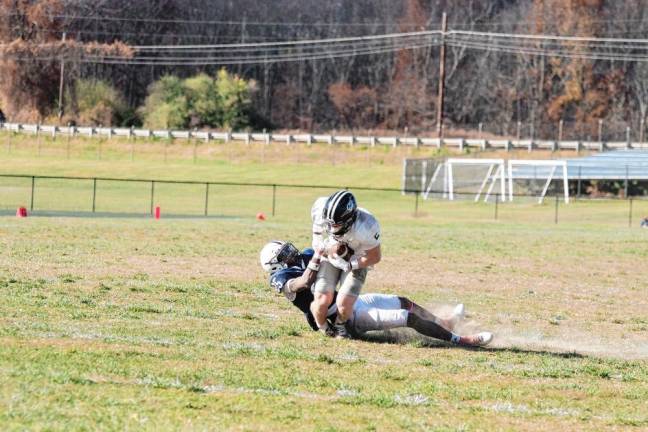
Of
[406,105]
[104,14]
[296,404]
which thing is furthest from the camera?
[104,14]

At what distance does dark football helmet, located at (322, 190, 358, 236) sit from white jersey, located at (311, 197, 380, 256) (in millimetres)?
123

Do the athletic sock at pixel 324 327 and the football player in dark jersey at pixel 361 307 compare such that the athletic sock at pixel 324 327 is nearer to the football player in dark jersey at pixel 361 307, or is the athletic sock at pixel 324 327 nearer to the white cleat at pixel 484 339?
the football player in dark jersey at pixel 361 307

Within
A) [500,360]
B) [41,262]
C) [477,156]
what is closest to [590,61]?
[477,156]

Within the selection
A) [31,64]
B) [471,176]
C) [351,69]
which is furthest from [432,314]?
[351,69]

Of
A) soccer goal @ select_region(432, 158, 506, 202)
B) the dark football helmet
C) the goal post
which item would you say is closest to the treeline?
soccer goal @ select_region(432, 158, 506, 202)

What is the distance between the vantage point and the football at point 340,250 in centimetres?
1205

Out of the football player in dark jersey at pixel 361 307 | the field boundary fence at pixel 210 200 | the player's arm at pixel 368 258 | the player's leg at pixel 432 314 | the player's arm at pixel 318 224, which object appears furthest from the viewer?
the field boundary fence at pixel 210 200

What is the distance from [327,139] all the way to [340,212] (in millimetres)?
73388

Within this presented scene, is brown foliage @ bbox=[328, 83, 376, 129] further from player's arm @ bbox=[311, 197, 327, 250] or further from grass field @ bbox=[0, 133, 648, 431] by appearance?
player's arm @ bbox=[311, 197, 327, 250]

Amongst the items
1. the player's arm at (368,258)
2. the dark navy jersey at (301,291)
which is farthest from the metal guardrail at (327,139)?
the player's arm at (368,258)

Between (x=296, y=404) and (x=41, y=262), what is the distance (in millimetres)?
12406

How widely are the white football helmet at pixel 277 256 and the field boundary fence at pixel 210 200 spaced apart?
35.9 m

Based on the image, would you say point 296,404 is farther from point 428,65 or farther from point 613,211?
point 428,65

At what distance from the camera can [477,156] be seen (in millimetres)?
76000
